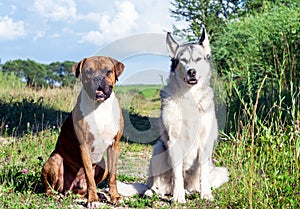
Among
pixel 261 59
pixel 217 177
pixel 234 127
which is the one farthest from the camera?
pixel 261 59

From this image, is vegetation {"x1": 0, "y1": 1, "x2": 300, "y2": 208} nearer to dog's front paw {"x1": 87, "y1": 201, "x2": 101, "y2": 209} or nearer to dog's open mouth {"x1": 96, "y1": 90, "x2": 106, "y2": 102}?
dog's front paw {"x1": 87, "y1": 201, "x2": 101, "y2": 209}

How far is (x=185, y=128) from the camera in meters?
4.50

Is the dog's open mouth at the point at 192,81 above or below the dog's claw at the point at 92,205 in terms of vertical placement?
above

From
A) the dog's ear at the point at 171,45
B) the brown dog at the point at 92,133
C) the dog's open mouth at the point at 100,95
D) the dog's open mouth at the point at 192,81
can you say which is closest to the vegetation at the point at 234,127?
the brown dog at the point at 92,133

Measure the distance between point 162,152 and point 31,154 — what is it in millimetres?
2646

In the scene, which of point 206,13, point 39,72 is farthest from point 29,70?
point 206,13

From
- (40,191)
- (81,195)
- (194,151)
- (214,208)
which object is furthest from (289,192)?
(40,191)

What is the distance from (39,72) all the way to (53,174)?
→ 1094 cm

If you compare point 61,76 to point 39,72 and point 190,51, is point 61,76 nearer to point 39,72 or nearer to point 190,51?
point 39,72

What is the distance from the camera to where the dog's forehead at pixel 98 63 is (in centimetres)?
424

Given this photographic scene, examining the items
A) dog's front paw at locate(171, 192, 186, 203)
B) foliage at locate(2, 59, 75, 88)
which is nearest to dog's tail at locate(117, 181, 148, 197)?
dog's front paw at locate(171, 192, 186, 203)

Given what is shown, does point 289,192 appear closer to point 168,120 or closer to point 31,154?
point 168,120

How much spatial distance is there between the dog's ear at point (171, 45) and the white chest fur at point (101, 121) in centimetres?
91

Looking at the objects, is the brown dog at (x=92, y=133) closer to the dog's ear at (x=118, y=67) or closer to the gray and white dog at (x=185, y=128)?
the dog's ear at (x=118, y=67)
